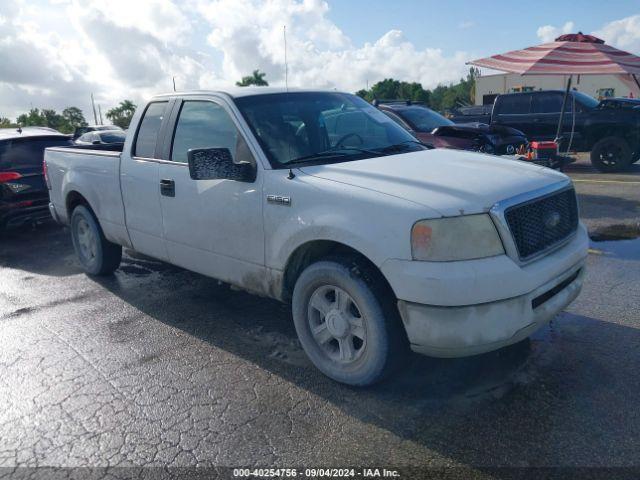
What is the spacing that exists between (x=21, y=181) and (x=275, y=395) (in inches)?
245

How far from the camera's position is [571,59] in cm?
980

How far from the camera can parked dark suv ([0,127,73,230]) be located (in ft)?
25.3

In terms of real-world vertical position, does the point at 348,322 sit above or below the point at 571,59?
below

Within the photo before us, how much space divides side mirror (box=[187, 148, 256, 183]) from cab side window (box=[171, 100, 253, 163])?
127mm

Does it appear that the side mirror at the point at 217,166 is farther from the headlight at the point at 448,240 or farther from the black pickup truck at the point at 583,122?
the black pickup truck at the point at 583,122

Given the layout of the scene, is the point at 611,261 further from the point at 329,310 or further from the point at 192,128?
the point at 192,128

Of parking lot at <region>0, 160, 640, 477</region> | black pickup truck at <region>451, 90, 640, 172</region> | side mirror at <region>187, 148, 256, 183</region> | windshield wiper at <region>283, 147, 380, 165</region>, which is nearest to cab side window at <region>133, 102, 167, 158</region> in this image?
side mirror at <region>187, 148, 256, 183</region>

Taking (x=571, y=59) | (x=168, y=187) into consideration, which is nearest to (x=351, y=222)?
(x=168, y=187)

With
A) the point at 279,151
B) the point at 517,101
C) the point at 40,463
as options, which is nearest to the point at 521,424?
the point at 279,151

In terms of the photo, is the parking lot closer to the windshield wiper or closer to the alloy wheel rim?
the alloy wheel rim

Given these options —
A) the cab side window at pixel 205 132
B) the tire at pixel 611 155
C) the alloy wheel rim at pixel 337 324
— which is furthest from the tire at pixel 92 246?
the tire at pixel 611 155

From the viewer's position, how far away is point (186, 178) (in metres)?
4.23

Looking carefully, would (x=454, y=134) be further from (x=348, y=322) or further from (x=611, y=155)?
(x=348, y=322)

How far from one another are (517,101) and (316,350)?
12.8 metres
